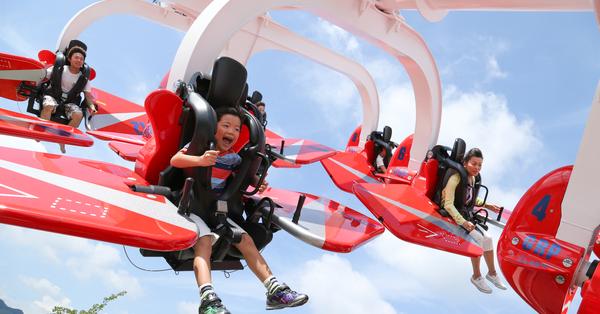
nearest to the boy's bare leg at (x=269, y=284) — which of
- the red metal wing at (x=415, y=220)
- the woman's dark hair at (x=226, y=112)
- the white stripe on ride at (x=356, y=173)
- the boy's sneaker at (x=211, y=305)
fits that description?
the boy's sneaker at (x=211, y=305)

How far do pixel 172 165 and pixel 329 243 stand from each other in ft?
3.35

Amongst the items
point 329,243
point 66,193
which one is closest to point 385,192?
point 329,243

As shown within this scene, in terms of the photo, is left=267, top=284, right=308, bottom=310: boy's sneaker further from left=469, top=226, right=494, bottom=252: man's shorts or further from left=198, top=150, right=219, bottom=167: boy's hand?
left=469, top=226, right=494, bottom=252: man's shorts

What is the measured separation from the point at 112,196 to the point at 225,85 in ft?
3.18

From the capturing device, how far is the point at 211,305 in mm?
2119

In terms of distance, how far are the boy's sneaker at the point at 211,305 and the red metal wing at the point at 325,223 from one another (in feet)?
2.42

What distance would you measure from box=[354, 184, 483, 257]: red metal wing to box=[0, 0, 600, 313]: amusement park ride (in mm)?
14

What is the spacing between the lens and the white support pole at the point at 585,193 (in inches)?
70.9

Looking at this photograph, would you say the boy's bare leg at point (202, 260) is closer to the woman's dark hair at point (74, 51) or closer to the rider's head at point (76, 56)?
the rider's head at point (76, 56)

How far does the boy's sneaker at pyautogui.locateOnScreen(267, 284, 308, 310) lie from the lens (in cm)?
233

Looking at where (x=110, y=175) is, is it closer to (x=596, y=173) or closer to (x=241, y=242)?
(x=241, y=242)

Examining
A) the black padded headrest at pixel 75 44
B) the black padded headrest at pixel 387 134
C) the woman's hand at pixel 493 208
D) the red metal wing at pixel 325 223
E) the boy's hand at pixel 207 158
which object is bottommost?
the red metal wing at pixel 325 223

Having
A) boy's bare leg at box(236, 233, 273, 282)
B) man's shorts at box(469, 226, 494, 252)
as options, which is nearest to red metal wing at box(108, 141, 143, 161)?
boy's bare leg at box(236, 233, 273, 282)

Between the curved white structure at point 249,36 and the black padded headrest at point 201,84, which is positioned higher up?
the curved white structure at point 249,36
